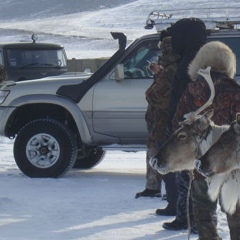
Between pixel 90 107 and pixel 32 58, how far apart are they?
8.20 meters

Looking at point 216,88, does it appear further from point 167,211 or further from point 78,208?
point 78,208

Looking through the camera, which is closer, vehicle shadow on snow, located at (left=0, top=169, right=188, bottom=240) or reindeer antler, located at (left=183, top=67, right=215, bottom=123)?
reindeer antler, located at (left=183, top=67, right=215, bottom=123)

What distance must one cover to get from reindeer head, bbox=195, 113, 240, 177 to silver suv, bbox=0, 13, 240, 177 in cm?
449

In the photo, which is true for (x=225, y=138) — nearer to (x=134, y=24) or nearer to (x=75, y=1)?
(x=134, y=24)

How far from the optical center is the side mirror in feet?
31.4

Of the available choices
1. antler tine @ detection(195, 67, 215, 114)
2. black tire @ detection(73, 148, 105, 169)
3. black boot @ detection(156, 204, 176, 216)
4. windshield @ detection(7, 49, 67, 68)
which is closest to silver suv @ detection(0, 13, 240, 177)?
black tire @ detection(73, 148, 105, 169)

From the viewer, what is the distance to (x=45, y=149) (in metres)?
10.1

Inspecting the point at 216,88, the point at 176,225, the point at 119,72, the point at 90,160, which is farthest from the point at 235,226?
the point at 90,160

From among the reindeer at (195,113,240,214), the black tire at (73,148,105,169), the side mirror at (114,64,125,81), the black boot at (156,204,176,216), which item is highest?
the reindeer at (195,113,240,214)

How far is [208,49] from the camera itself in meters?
6.24

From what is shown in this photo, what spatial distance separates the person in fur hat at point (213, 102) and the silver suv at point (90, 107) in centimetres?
340

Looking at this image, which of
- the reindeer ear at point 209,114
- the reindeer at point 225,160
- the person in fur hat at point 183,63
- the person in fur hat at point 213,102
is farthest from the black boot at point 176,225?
the reindeer at point 225,160

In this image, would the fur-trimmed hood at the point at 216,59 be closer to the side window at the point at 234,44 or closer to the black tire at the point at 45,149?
the side window at the point at 234,44

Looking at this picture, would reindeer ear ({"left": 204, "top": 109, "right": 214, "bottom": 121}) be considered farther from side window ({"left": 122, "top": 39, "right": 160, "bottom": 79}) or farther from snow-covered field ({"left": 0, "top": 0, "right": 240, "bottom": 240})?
side window ({"left": 122, "top": 39, "right": 160, "bottom": 79})
